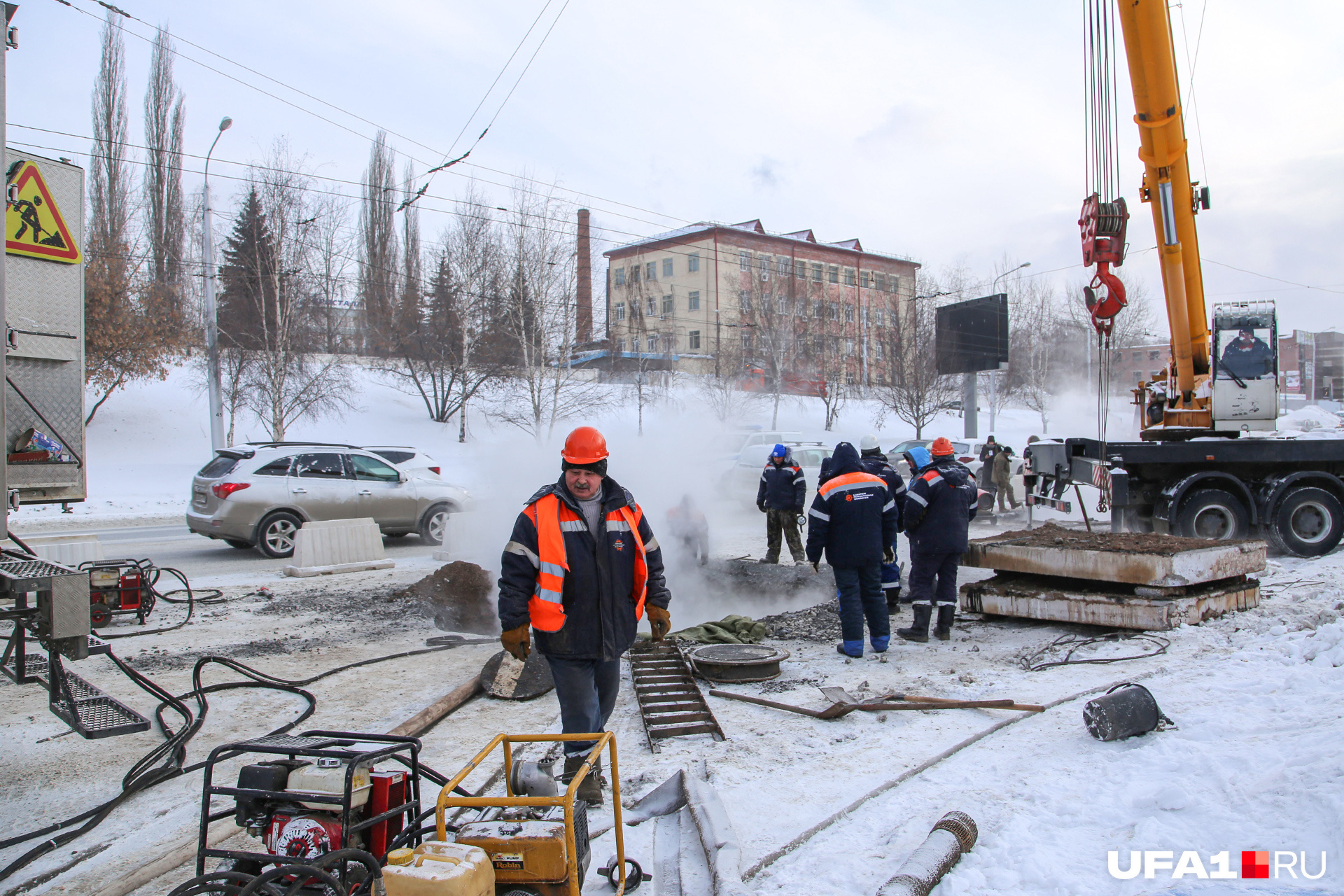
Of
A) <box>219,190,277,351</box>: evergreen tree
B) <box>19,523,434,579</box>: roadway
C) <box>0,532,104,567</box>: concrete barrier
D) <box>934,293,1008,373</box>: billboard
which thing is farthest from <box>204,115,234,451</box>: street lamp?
<box>934,293,1008,373</box>: billboard

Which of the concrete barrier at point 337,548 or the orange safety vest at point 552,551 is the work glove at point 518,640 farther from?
the concrete barrier at point 337,548

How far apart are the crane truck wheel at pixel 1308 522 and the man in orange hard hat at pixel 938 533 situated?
6.39 meters

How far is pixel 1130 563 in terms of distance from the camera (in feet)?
22.2

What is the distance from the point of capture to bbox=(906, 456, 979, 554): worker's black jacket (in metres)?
7.00

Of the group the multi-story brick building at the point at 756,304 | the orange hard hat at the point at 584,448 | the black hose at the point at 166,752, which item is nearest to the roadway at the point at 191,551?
the black hose at the point at 166,752

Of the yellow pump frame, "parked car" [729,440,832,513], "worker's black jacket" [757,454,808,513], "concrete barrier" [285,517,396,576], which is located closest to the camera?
the yellow pump frame

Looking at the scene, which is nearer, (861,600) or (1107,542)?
(861,600)

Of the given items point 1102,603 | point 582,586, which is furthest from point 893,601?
point 582,586

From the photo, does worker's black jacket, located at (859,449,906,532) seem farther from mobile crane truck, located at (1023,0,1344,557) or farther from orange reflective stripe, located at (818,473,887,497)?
mobile crane truck, located at (1023,0,1344,557)

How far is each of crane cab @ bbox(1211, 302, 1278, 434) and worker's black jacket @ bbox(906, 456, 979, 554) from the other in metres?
6.42

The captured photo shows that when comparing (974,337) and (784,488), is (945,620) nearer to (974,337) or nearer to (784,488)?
(784,488)

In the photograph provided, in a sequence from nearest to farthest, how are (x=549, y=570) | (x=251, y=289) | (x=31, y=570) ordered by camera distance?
(x=549, y=570) → (x=31, y=570) → (x=251, y=289)

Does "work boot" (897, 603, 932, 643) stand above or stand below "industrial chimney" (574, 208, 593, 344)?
below

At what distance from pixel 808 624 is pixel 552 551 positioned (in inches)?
181
